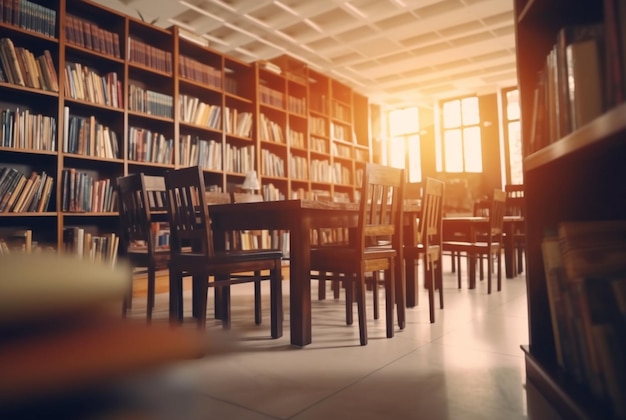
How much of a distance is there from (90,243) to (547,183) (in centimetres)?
324

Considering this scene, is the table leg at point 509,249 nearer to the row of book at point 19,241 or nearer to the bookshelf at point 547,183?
the bookshelf at point 547,183

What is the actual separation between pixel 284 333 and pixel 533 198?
4.55 feet

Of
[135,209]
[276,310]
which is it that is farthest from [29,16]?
[276,310]

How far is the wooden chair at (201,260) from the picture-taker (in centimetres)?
192

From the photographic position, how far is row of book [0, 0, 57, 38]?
2.94m

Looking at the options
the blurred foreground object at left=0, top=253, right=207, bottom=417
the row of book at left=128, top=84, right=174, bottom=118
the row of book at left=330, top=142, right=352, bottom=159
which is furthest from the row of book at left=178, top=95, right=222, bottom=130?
the blurred foreground object at left=0, top=253, right=207, bottom=417

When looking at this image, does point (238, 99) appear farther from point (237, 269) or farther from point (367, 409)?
point (367, 409)

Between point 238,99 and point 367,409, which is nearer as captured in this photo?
point 367,409

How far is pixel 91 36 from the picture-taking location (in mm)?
3436

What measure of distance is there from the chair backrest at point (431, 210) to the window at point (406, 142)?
601 centimetres

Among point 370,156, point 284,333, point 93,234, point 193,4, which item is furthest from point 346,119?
point 284,333

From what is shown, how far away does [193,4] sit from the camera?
15.0ft

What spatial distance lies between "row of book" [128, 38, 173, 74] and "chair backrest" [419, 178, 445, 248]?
2.88m

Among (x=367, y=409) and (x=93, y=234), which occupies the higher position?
(x=93, y=234)
